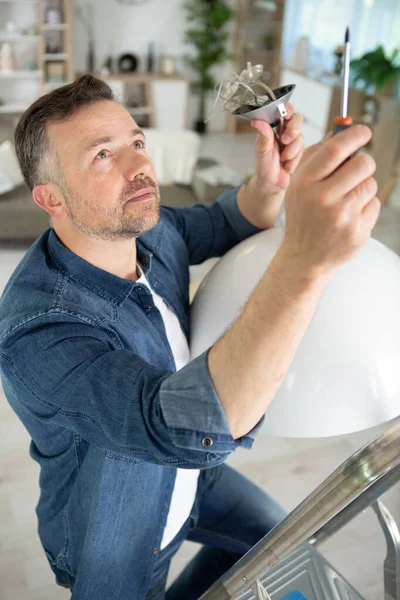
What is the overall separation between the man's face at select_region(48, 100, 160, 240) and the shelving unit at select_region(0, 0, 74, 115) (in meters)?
5.65

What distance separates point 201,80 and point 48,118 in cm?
671

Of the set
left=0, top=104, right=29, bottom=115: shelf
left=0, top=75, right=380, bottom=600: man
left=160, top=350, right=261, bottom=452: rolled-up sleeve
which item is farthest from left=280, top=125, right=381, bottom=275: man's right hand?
left=0, top=104, right=29, bottom=115: shelf

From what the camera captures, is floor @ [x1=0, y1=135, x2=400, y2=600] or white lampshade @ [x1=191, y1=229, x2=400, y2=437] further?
floor @ [x1=0, y1=135, x2=400, y2=600]

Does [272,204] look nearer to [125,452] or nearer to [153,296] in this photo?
[153,296]

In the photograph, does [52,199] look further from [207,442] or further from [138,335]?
[207,442]

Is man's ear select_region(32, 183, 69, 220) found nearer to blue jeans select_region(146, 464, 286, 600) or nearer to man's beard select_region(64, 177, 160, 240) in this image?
man's beard select_region(64, 177, 160, 240)

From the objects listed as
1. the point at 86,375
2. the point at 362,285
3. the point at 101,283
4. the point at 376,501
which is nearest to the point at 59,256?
the point at 101,283

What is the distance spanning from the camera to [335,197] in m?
0.53

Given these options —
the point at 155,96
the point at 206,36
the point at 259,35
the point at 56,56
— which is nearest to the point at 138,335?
the point at 56,56

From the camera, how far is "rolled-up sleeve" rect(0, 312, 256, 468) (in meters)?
0.72

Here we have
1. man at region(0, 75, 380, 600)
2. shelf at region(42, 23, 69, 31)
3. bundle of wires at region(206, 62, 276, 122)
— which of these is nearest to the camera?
man at region(0, 75, 380, 600)

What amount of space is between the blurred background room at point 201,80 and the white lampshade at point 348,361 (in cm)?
169

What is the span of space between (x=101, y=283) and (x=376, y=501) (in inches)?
26.7

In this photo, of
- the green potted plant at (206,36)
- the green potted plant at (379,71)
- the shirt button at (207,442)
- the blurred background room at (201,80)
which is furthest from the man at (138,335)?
the green potted plant at (206,36)
